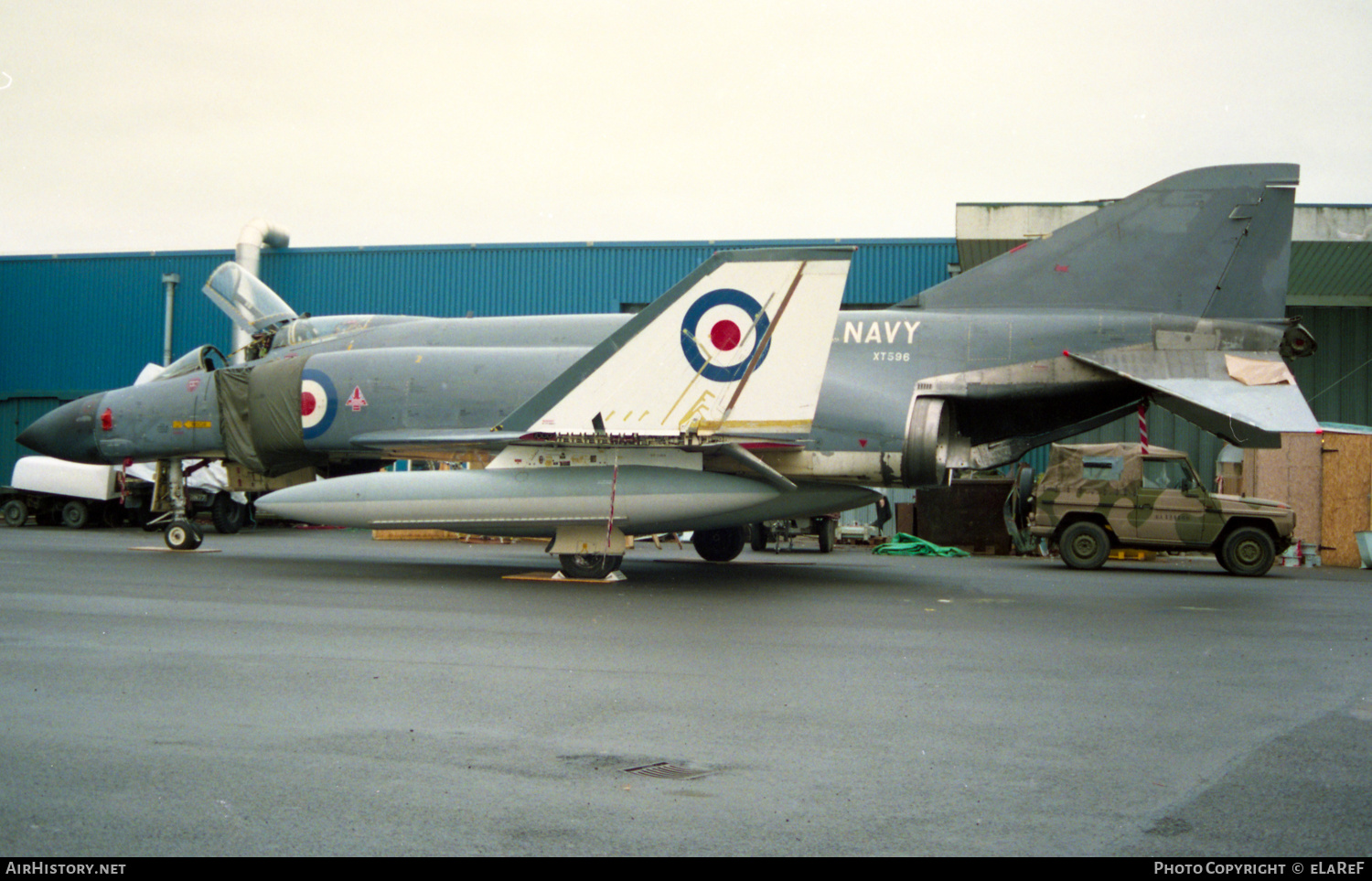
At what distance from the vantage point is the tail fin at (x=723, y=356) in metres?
11.3

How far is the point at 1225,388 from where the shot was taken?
12.4 metres

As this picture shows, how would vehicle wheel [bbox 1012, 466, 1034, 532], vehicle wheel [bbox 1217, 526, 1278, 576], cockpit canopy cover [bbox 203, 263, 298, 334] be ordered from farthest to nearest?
vehicle wheel [bbox 1012, 466, 1034, 532] → cockpit canopy cover [bbox 203, 263, 298, 334] → vehicle wheel [bbox 1217, 526, 1278, 576]

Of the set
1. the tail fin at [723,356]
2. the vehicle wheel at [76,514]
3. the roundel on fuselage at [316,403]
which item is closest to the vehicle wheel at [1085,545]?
the tail fin at [723,356]

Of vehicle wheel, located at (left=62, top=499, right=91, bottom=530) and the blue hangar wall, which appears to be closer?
vehicle wheel, located at (left=62, top=499, right=91, bottom=530)

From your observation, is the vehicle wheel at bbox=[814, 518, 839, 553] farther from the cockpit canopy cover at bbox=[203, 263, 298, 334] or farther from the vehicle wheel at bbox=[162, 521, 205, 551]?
the vehicle wheel at bbox=[162, 521, 205, 551]

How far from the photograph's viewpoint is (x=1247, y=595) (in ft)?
39.5

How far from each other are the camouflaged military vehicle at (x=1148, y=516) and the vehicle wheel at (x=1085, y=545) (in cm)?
1

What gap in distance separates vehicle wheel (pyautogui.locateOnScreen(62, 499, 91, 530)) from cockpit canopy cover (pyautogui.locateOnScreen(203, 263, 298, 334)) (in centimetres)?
1182

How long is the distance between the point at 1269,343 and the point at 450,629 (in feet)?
34.0

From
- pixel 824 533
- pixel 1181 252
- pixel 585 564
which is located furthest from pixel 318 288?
pixel 1181 252

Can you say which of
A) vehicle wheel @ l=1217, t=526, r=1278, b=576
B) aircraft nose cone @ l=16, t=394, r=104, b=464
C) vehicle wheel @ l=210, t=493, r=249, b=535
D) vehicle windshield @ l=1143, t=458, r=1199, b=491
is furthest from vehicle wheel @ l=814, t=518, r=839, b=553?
vehicle wheel @ l=210, t=493, r=249, b=535

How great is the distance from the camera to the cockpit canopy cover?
1697cm

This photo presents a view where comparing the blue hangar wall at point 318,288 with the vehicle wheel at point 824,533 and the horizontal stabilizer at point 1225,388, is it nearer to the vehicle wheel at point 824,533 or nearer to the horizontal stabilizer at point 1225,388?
the vehicle wheel at point 824,533

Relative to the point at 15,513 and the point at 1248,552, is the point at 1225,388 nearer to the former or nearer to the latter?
the point at 1248,552
